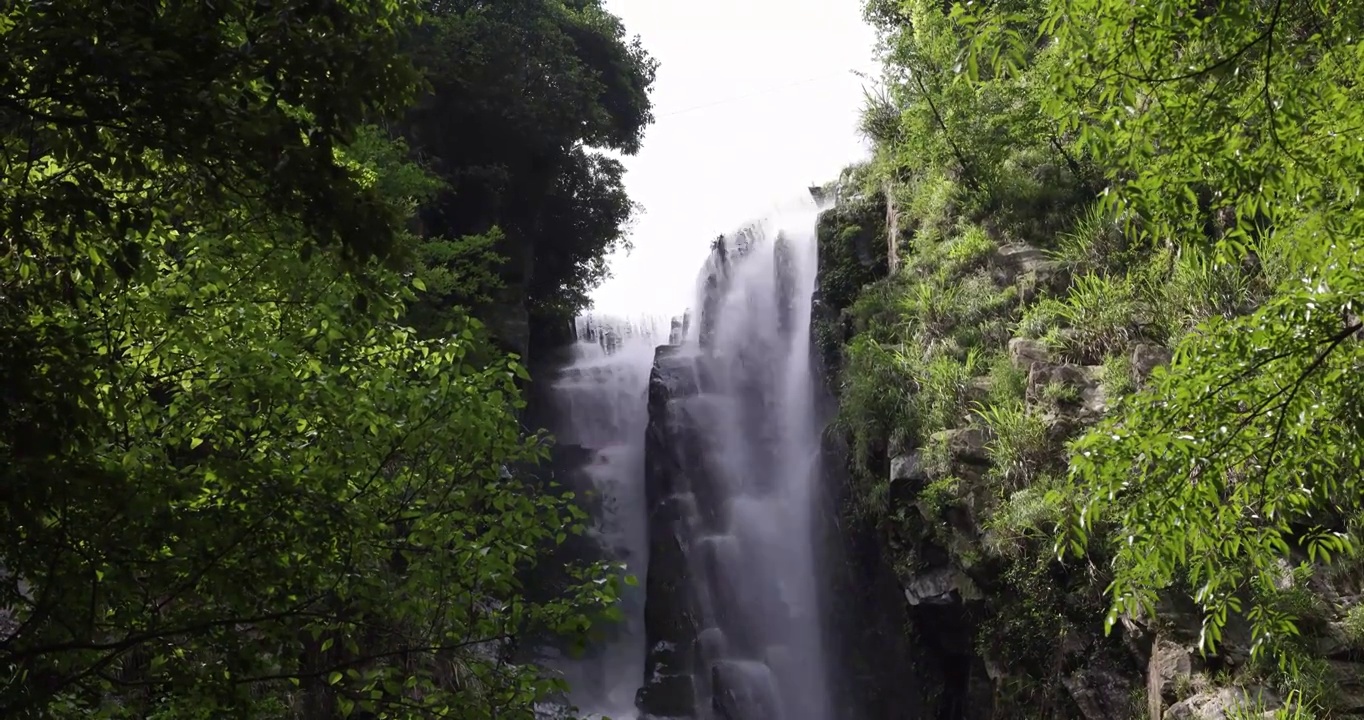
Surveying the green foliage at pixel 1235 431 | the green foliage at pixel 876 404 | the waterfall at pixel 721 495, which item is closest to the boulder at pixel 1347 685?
the green foliage at pixel 1235 431

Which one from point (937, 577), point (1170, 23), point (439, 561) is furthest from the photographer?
point (937, 577)

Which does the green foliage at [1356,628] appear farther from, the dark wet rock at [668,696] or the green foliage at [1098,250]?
the dark wet rock at [668,696]

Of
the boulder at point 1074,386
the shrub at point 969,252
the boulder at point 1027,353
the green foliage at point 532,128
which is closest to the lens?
the boulder at point 1074,386

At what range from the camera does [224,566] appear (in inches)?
153

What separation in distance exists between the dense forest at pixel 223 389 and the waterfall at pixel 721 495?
33.4 feet

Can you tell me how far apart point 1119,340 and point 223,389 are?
9.14m

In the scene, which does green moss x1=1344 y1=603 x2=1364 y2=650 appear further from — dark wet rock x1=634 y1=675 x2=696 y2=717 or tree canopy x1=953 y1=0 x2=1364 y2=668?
dark wet rock x1=634 y1=675 x2=696 y2=717

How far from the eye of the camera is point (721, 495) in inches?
720

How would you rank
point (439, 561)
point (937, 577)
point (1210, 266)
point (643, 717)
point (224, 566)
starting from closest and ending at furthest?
1. point (224, 566)
2. point (439, 561)
3. point (1210, 266)
4. point (937, 577)
5. point (643, 717)

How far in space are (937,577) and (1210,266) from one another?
14.7 feet

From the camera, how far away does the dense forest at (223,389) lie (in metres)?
3.30

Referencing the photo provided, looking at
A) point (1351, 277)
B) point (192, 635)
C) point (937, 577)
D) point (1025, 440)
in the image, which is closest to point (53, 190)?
point (192, 635)

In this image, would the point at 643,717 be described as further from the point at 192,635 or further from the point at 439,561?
the point at 192,635

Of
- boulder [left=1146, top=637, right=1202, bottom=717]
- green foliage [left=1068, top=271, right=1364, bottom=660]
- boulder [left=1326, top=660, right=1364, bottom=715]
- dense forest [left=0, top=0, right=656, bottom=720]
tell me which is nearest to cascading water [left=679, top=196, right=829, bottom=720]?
boulder [left=1146, top=637, right=1202, bottom=717]
